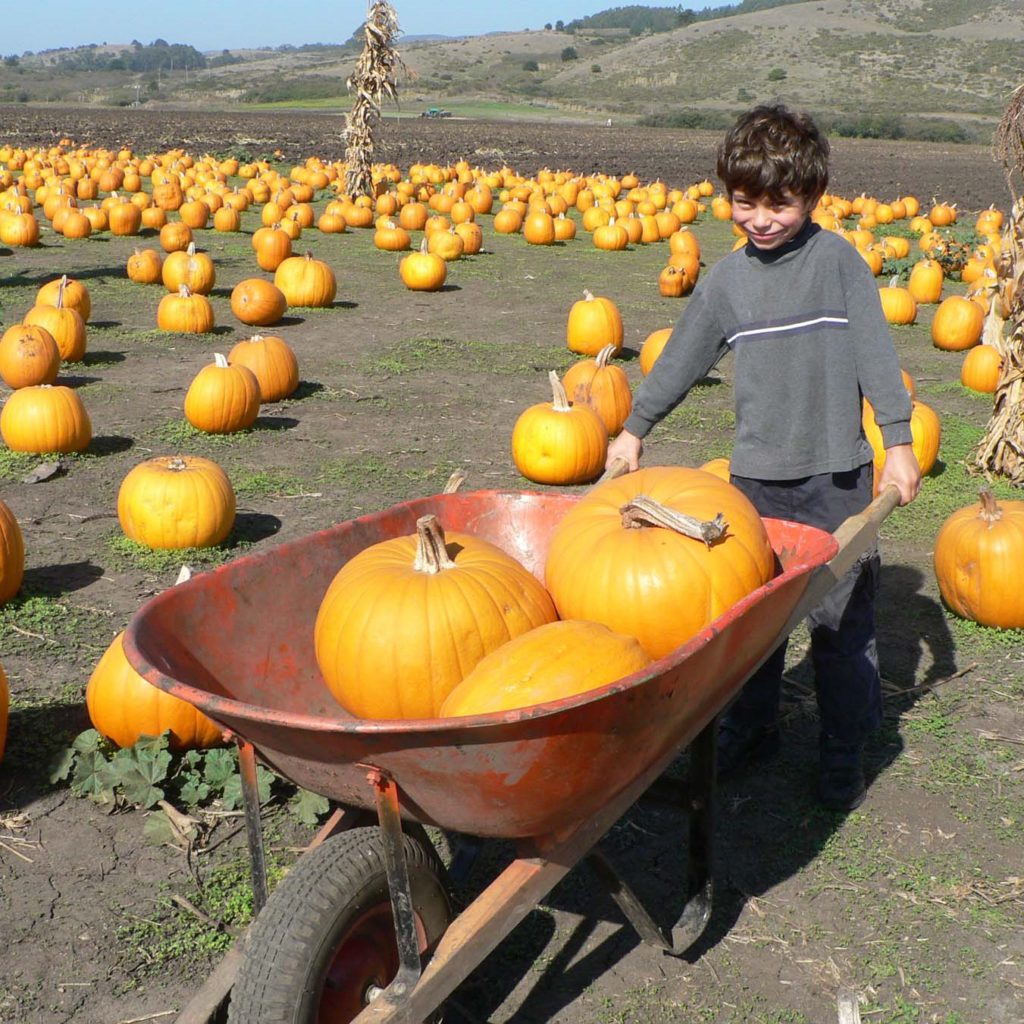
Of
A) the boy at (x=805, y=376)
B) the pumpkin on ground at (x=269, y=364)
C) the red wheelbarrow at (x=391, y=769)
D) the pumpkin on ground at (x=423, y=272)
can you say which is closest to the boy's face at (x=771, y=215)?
the boy at (x=805, y=376)

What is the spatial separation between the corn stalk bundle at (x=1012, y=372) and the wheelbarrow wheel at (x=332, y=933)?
18.2 ft

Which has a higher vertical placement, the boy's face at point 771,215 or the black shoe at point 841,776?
the boy's face at point 771,215

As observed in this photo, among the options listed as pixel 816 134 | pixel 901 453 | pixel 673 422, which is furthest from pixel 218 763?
pixel 673 422

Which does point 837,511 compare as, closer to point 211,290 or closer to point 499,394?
point 499,394

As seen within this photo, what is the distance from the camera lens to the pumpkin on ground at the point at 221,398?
761 centimetres

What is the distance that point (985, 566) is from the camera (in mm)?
5137

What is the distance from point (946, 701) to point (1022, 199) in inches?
162

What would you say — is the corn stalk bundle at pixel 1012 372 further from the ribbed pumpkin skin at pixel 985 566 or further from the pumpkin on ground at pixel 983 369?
the pumpkin on ground at pixel 983 369

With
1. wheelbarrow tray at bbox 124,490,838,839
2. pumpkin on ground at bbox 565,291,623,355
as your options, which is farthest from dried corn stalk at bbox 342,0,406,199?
wheelbarrow tray at bbox 124,490,838,839

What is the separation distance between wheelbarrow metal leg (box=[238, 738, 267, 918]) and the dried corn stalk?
1967 centimetres

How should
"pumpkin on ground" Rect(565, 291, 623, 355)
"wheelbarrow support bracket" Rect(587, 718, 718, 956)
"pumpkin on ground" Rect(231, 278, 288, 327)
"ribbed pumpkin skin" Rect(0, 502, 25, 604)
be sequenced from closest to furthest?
"wheelbarrow support bracket" Rect(587, 718, 718, 956), "ribbed pumpkin skin" Rect(0, 502, 25, 604), "pumpkin on ground" Rect(565, 291, 623, 355), "pumpkin on ground" Rect(231, 278, 288, 327)

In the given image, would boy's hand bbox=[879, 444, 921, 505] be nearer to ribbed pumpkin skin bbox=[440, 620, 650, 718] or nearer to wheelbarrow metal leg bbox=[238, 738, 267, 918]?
ribbed pumpkin skin bbox=[440, 620, 650, 718]

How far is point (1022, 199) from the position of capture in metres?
7.33

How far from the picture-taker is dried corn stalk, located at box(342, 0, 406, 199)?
2081 cm
